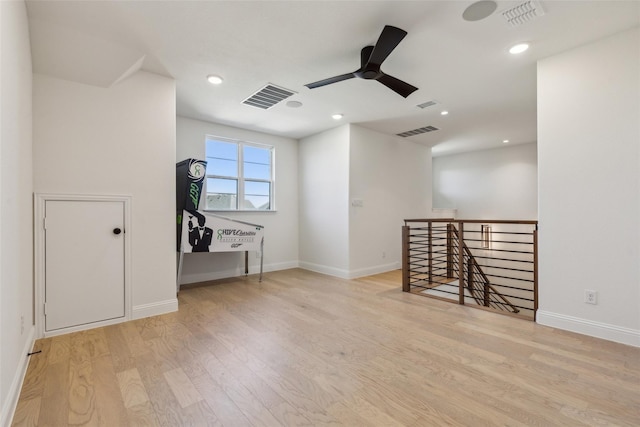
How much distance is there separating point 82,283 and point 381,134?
5.09 metres

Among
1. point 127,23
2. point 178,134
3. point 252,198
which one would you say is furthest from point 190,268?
point 127,23

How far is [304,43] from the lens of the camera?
2.67 metres

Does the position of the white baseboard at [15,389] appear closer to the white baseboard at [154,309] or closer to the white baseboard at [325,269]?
the white baseboard at [154,309]

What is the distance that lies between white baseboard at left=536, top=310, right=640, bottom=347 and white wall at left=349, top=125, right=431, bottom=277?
279cm

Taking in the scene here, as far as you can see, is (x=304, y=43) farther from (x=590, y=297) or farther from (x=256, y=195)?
(x=590, y=297)

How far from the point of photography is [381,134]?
18.7 feet

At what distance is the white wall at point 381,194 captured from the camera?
5.15 metres

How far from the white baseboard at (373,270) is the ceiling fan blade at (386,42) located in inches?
136

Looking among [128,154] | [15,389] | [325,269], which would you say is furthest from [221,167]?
[15,389]

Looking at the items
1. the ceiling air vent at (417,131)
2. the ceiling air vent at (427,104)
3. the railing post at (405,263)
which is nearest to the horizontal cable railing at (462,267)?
the railing post at (405,263)

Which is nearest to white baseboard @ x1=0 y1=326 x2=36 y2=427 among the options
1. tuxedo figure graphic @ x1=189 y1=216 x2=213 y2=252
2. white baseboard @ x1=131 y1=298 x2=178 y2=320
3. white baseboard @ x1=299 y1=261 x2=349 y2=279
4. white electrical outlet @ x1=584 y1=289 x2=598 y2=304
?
white baseboard @ x1=131 y1=298 x2=178 y2=320

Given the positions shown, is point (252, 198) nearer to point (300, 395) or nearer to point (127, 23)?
point (127, 23)

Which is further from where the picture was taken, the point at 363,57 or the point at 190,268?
the point at 190,268

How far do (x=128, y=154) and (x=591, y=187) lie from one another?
179 inches
